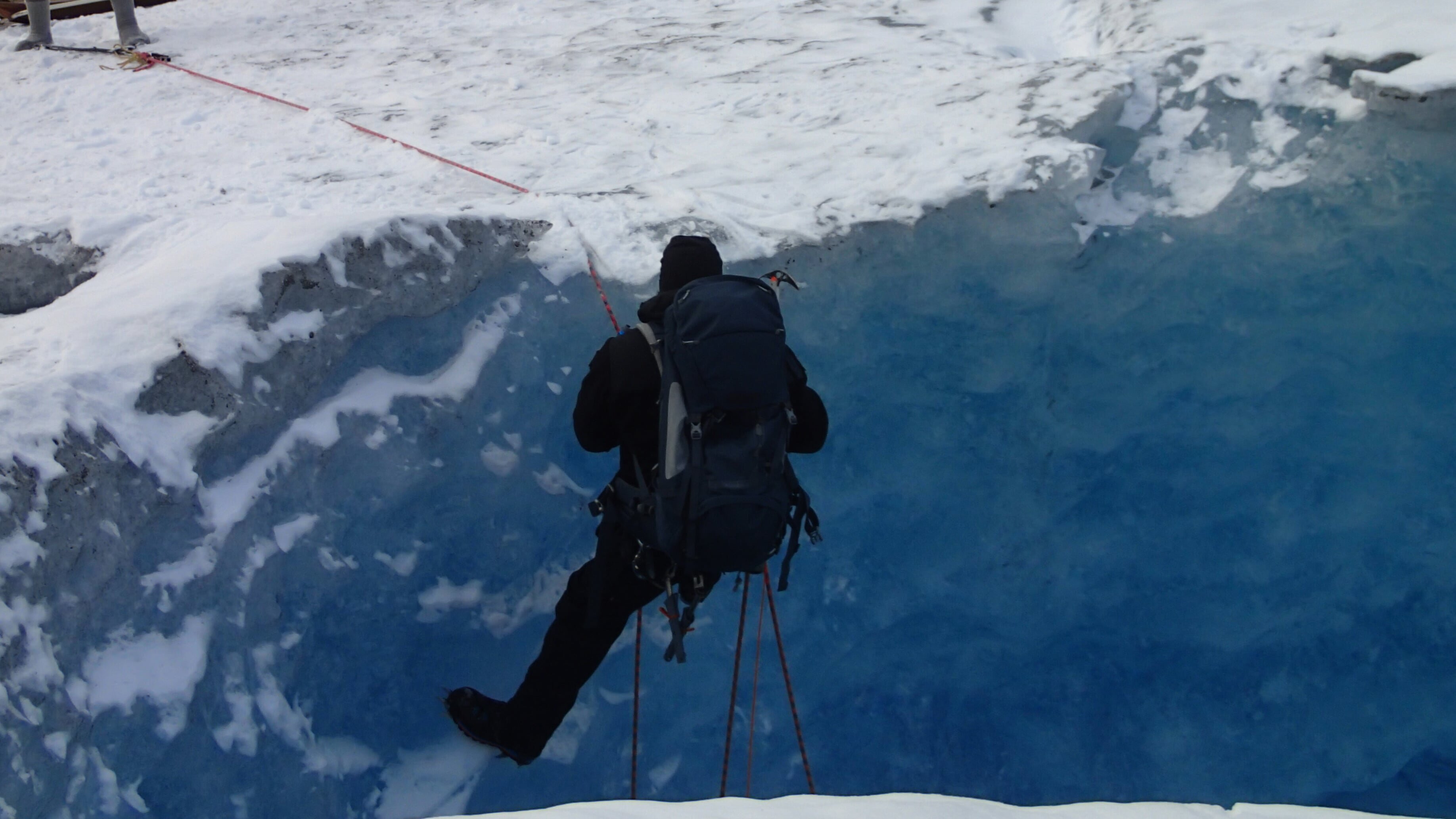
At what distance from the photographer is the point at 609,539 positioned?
11.1 feet

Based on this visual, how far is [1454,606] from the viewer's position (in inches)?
186

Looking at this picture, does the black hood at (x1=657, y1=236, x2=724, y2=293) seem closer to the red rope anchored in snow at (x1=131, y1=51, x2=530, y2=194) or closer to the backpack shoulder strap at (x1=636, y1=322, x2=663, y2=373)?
the backpack shoulder strap at (x1=636, y1=322, x2=663, y2=373)

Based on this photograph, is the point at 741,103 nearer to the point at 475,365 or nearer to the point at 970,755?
the point at 475,365

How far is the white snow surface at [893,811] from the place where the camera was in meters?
2.36

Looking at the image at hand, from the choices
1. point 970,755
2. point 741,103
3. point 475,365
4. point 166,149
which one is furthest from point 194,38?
point 970,755

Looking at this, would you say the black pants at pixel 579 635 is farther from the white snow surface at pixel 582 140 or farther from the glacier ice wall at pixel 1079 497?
the white snow surface at pixel 582 140

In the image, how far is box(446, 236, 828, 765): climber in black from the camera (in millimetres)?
3154

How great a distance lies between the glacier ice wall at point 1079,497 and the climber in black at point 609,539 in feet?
1.10

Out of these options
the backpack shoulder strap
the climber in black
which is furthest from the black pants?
the backpack shoulder strap

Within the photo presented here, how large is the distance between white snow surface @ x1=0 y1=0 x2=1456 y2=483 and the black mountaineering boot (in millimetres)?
1253

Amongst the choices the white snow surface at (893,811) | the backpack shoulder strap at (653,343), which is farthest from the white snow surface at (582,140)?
the white snow surface at (893,811)

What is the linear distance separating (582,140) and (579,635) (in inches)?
114

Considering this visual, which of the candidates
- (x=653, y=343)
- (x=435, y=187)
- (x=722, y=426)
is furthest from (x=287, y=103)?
(x=722, y=426)

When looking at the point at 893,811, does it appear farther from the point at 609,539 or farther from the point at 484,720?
the point at 484,720
